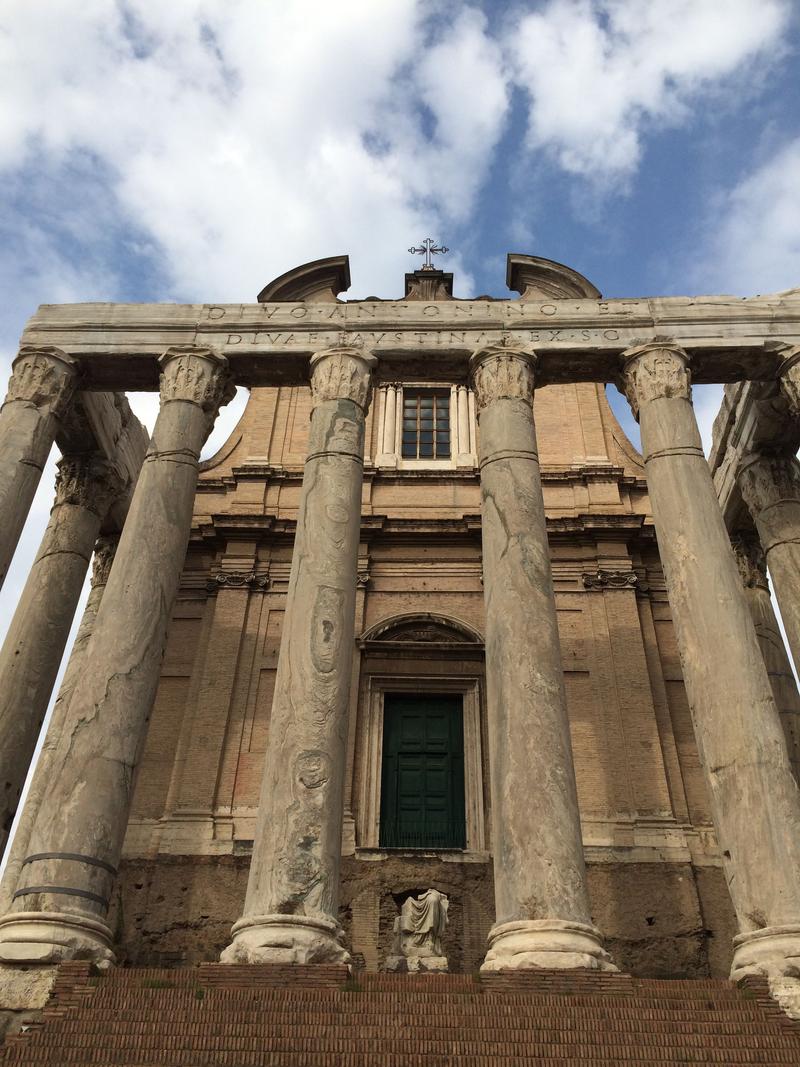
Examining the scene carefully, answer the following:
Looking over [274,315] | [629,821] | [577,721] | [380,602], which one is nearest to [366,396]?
[274,315]

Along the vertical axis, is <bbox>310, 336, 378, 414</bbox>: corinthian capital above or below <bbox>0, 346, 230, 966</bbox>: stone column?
above

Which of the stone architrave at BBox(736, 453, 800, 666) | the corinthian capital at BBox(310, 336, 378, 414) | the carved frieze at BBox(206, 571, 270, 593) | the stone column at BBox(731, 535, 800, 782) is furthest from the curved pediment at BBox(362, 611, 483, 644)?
the stone architrave at BBox(736, 453, 800, 666)

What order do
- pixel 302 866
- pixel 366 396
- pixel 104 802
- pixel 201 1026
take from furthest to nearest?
pixel 366 396, pixel 104 802, pixel 302 866, pixel 201 1026

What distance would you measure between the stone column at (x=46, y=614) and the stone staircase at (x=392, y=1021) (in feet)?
19.4

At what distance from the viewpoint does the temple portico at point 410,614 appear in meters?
10.2

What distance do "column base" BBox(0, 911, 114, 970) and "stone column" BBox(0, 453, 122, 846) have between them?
4.51 meters

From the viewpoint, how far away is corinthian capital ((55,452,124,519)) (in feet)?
56.9

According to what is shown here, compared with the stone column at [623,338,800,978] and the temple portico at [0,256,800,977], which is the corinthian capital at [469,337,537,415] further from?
the stone column at [623,338,800,978]

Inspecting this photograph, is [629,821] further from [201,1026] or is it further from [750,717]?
[201,1026]

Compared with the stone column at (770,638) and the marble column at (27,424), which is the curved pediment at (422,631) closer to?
the stone column at (770,638)

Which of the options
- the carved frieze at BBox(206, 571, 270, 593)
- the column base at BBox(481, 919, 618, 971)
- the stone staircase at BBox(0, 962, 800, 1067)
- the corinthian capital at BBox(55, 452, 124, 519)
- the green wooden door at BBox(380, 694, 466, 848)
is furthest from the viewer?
the carved frieze at BBox(206, 571, 270, 593)

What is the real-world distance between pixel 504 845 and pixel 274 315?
10093mm

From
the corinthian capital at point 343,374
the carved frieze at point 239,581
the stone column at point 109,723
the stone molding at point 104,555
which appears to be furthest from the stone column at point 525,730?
the stone molding at point 104,555

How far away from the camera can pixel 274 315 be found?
642 inches
